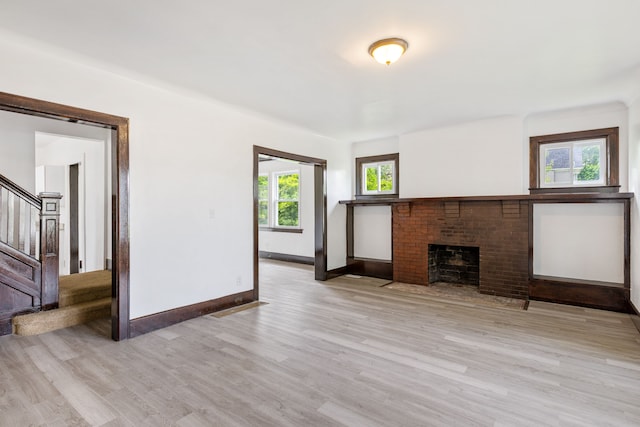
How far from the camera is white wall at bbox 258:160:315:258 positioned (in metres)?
7.59

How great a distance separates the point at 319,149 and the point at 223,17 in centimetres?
358

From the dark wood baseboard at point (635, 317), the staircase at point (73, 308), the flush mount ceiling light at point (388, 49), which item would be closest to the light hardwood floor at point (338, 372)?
the dark wood baseboard at point (635, 317)

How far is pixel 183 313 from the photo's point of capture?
3775 millimetres

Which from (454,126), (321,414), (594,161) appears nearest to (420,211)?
(454,126)

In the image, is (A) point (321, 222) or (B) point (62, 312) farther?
(A) point (321, 222)

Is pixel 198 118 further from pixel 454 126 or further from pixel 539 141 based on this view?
pixel 539 141

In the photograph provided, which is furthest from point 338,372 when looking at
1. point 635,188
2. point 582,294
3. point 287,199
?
point 287,199

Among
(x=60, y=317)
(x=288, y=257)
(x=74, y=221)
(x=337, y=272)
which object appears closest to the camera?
(x=60, y=317)

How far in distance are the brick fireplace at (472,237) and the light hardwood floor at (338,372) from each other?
0.83 meters

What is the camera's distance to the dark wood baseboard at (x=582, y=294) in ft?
13.4

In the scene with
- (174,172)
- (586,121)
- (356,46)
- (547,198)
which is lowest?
(547,198)

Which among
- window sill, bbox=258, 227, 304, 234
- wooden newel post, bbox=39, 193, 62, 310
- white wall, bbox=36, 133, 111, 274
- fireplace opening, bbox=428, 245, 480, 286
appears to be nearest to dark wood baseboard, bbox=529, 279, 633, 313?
fireplace opening, bbox=428, 245, 480, 286

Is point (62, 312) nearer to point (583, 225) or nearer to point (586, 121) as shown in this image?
point (583, 225)

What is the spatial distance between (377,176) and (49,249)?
500 cm
